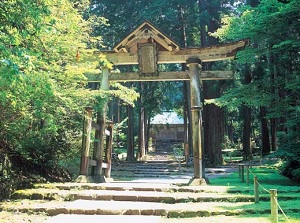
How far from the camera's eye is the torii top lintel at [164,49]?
37.6ft

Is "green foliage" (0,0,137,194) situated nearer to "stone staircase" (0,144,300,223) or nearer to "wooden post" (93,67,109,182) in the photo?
"wooden post" (93,67,109,182)

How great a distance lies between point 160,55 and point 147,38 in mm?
801

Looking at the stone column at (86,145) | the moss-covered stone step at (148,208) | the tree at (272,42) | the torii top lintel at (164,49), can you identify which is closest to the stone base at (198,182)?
the tree at (272,42)

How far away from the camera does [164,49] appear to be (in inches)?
472

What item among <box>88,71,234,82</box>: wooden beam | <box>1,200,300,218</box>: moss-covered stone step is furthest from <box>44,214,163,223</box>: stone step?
<box>88,71,234,82</box>: wooden beam

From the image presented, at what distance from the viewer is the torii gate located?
11414mm

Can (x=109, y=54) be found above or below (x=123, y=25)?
below

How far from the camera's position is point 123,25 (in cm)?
2703

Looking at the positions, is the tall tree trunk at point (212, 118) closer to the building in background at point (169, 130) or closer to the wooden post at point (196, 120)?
the wooden post at point (196, 120)

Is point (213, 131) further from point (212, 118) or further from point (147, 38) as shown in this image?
point (147, 38)

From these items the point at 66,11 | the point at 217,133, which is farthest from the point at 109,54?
the point at 217,133

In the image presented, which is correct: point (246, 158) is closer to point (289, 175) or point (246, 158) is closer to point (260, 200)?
point (289, 175)

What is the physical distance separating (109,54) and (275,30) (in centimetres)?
598

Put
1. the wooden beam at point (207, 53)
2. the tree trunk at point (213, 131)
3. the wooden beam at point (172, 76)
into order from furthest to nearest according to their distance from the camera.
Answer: the tree trunk at point (213, 131) < the wooden beam at point (172, 76) < the wooden beam at point (207, 53)
